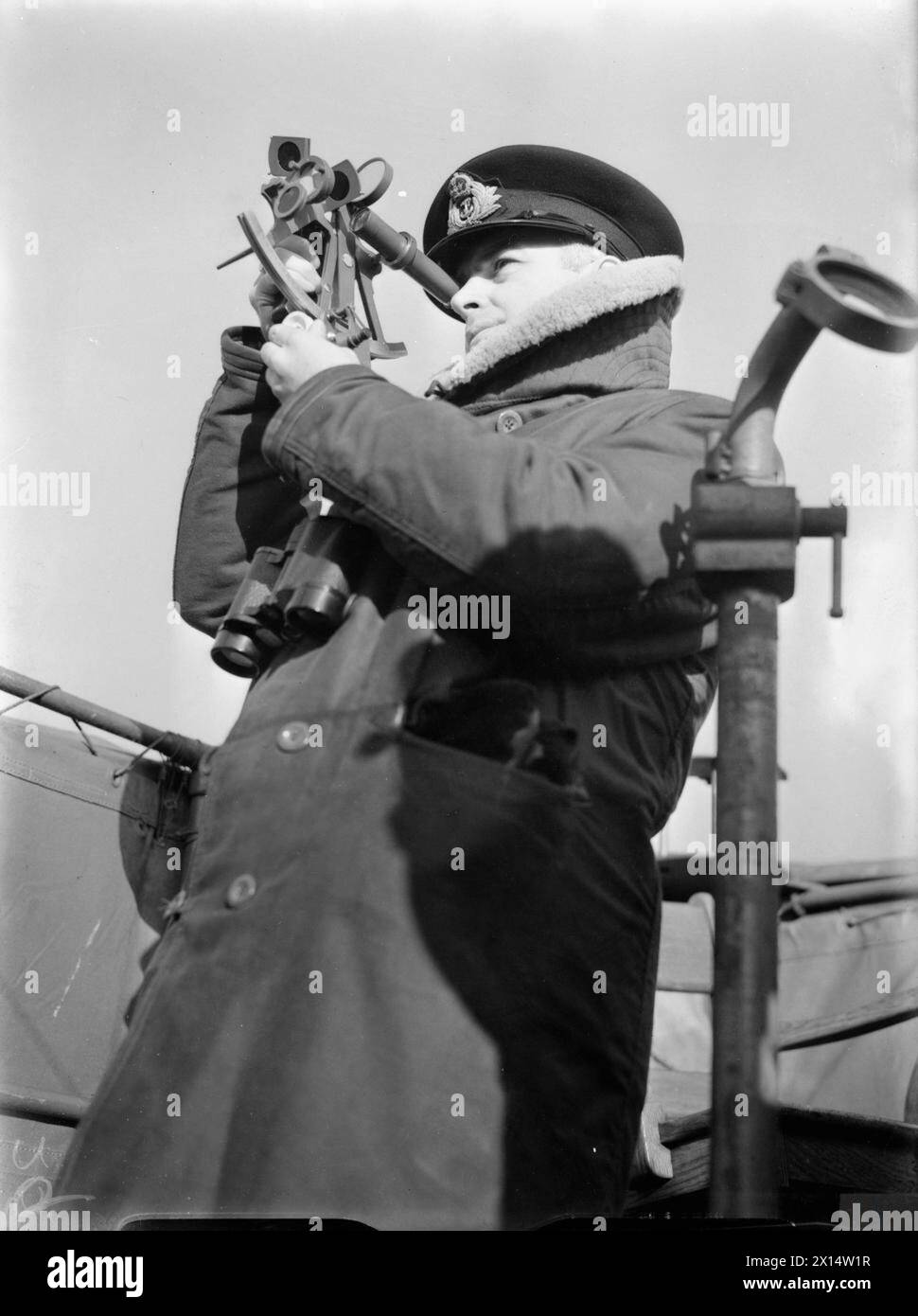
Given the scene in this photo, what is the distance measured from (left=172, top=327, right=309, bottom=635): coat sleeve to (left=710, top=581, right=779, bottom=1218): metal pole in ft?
4.61

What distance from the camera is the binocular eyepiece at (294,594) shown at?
281cm

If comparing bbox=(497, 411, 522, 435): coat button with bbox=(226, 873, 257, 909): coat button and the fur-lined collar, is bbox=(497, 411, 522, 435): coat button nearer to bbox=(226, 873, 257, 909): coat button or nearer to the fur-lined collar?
the fur-lined collar

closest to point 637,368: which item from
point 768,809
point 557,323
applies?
point 557,323

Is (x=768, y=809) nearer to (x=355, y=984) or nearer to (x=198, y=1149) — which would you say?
(x=355, y=984)

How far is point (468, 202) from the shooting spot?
3.44m

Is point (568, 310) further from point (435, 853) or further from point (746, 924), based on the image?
point (746, 924)

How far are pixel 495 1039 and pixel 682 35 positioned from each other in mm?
1968

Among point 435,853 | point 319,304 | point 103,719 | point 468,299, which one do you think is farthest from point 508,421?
point 103,719

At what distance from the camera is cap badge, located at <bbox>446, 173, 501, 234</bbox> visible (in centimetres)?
341

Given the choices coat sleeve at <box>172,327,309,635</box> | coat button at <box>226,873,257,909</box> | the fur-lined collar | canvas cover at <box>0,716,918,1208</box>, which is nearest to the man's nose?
the fur-lined collar

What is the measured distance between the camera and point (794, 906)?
27.0 feet

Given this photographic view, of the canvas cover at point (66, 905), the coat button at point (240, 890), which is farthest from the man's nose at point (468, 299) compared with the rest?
the canvas cover at point (66, 905)
